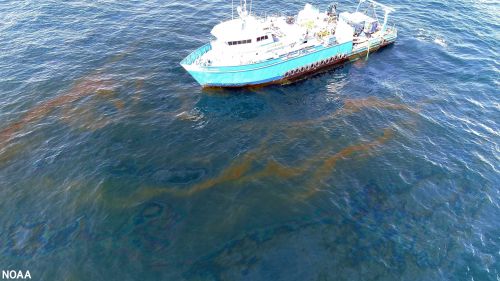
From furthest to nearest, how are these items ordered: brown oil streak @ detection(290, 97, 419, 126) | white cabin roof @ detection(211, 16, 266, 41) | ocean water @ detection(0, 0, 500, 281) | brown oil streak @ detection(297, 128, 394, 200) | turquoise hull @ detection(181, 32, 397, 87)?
white cabin roof @ detection(211, 16, 266, 41)
turquoise hull @ detection(181, 32, 397, 87)
brown oil streak @ detection(290, 97, 419, 126)
brown oil streak @ detection(297, 128, 394, 200)
ocean water @ detection(0, 0, 500, 281)

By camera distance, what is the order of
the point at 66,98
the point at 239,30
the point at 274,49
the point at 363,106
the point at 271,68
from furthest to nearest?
1. the point at 274,49
2. the point at 271,68
3. the point at 239,30
4. the point at 66,98
5. the point at 363,106

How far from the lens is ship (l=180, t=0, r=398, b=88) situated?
155ft

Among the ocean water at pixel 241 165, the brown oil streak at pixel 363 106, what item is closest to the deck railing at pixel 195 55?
the ocean water at pixel 241 165

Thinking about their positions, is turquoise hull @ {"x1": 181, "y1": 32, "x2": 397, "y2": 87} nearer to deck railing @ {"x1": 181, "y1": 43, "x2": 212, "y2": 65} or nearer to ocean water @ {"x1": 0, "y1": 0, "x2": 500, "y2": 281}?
deck railing @ {"x1": 181, "y1": 43, "x2": 212, "y2": 65}

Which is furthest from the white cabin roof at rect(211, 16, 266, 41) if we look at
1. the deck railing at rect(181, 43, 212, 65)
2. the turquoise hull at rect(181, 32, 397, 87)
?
the turquoise hull at rect(181, 32, 397, 87)

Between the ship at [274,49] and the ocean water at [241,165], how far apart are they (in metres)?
1.93

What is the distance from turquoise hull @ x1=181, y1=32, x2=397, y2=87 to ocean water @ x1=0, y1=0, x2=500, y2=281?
1672 millimetres

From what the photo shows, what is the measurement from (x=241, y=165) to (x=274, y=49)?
21.6 meters

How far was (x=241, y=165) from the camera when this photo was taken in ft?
121

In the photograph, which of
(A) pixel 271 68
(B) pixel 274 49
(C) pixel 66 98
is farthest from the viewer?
(B) pixel 274 49

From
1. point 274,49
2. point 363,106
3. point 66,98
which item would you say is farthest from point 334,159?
point 66,98

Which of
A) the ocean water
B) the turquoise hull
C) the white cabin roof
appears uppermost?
the white cabin roof

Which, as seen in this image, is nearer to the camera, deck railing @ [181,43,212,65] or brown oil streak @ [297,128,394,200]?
brown oil streak @ [297,128,394,200]

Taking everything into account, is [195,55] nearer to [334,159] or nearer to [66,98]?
[66,98]
